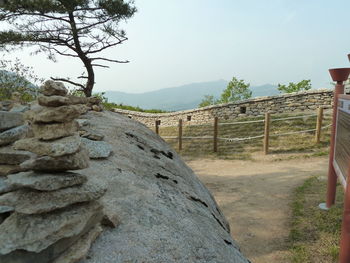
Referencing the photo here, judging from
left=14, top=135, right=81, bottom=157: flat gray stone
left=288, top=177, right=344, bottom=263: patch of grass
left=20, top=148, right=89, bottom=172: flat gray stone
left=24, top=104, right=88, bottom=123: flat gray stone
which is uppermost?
left=24, top=104, right=88, bottom=123: flat gray stone

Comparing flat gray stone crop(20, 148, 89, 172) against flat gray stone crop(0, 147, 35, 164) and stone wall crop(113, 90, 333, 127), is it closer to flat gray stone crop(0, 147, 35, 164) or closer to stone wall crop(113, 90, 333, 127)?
flat gray stone crop(0, 147, 35, 164)

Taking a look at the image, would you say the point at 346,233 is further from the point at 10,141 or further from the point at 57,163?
the point at 10,141

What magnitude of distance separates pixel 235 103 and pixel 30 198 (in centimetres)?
1341

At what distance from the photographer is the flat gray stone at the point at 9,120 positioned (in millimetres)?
2559

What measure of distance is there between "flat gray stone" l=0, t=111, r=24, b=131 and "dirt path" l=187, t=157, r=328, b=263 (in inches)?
128

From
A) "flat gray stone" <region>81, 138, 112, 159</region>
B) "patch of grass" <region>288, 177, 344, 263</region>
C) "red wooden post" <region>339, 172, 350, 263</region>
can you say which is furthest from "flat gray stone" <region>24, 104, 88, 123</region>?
"patch of grass" <region>288, 177, 344, 263</region>

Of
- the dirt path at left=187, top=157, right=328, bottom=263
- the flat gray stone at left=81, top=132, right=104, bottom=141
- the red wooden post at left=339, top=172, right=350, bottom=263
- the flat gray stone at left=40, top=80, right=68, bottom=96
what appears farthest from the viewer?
the dirt path at left=187, top=157, right=328, bottom=263

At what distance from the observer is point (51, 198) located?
1426 mm

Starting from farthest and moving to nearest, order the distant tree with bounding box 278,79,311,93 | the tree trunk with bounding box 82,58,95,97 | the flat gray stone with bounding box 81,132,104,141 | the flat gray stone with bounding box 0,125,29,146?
the distant tree with bounding box 278,79,311,93
the tree trunk with bounding box 82,58,95,97
the flat gray stone with bounding box 81,132,104,141
the flat gray stone with bounding box 0,125,29,146

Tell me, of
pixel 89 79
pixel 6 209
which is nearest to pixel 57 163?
pixel 6 209

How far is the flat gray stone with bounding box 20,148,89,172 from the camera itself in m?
1.42

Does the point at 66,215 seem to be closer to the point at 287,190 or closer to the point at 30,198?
the point at 30,198

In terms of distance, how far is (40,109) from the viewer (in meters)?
1.53

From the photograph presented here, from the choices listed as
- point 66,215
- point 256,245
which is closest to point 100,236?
point 66,215
